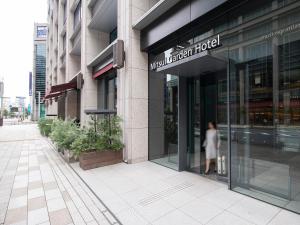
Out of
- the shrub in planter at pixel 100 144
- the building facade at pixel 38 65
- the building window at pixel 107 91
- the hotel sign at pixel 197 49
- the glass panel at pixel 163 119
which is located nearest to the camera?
the hotel sign at pixel 197 49

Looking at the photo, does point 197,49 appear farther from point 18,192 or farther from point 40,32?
point 40,32

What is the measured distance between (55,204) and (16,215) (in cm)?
73

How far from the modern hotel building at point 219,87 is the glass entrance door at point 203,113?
3cm

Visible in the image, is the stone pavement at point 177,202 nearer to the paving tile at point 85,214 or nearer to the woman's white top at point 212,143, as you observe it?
the paving tile at point 85,214

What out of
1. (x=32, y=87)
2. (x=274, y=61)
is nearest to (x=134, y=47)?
(x=274, y=61)

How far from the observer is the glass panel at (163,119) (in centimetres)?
768

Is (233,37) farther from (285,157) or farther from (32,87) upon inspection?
(32,87)

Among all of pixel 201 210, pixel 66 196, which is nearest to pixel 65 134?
pixel 66 196

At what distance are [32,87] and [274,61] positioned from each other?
240 feet

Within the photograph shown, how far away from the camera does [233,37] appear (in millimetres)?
5426

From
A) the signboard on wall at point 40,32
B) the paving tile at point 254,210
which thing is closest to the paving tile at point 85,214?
the paving tile at point 254,210

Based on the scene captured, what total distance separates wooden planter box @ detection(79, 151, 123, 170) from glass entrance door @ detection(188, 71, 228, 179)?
2.95 meters

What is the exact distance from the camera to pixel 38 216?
3920 millimetres

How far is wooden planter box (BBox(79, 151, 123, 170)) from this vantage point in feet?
23.3
